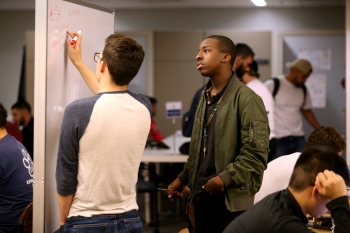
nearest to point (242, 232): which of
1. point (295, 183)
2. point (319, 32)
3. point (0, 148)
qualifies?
point (295, 183)

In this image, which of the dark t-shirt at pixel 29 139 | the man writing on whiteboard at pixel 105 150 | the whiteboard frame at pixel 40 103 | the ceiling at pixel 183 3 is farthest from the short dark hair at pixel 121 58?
the ceiling at pixel 183 3

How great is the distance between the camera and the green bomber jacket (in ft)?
9.04

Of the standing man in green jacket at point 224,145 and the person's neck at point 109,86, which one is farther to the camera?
the standing man in green jacket at point 224,145

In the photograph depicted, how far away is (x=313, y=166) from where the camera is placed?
194 centimetres

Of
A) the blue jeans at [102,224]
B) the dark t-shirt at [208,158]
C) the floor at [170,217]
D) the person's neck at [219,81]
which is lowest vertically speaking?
the floor at [170,217]

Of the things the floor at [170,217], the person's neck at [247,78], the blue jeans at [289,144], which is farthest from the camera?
the floor at [170,217]

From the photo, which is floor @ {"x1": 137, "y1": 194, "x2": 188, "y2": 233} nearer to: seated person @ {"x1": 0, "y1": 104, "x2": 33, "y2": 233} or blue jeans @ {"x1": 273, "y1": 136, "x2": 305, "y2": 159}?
blue jeans @ {"x1": 273, "y1": 136, "x2": 305, "y2": 159}

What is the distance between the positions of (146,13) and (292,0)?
98.2 inches

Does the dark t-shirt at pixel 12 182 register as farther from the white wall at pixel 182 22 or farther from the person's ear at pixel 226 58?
the white wall at pixel 182 22

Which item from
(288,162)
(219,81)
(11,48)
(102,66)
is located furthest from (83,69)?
(11,48)

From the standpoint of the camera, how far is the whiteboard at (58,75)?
2666 mm

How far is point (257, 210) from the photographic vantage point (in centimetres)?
192

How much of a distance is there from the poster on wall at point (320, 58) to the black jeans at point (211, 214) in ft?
21.8

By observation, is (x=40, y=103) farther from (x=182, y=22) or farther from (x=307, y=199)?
(x=182, y=22)
